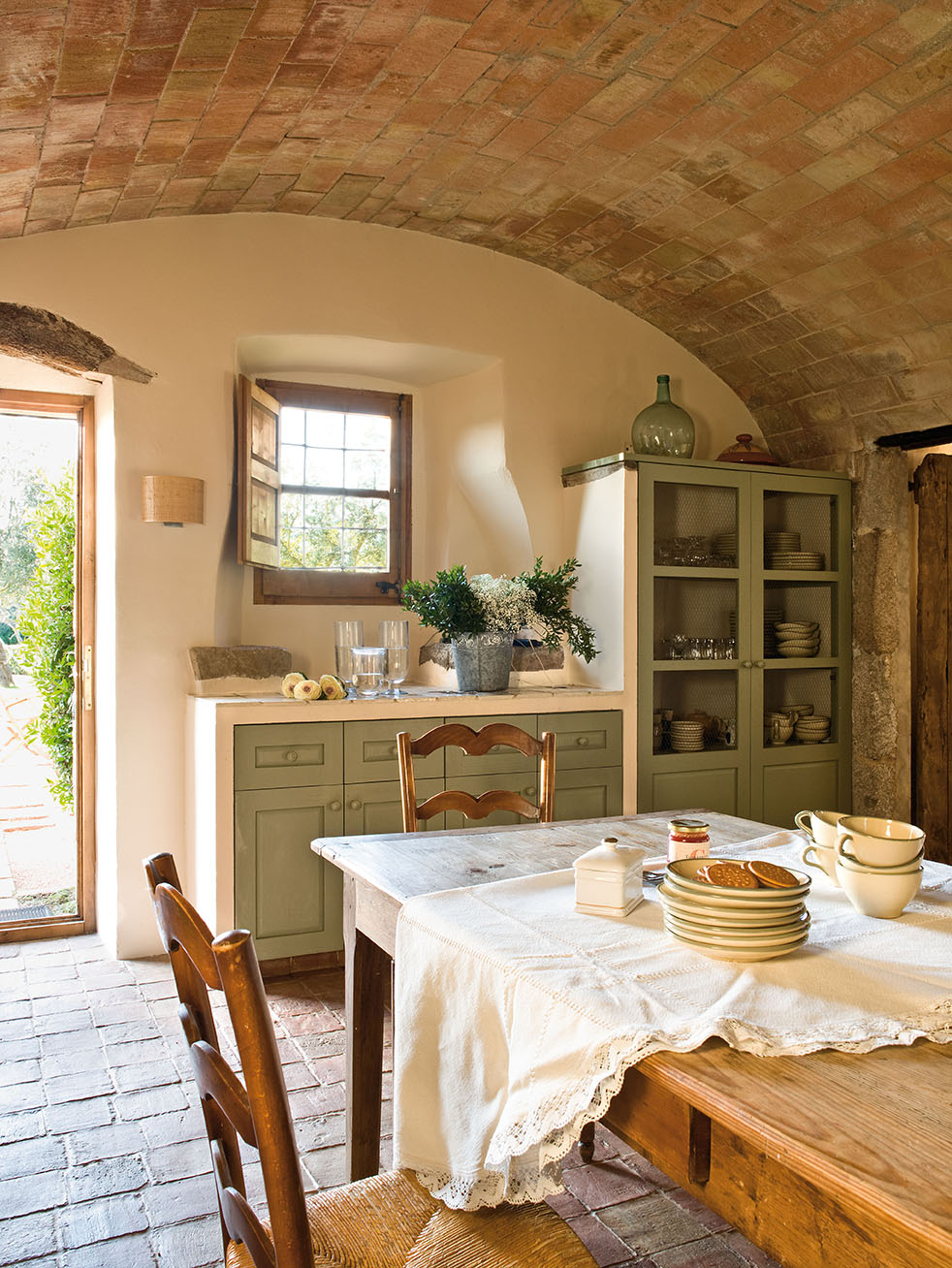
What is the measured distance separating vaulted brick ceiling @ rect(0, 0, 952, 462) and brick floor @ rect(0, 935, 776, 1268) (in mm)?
2564

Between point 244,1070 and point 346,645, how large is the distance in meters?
3.00

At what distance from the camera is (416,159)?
3619mm

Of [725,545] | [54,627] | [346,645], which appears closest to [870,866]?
[346,645]

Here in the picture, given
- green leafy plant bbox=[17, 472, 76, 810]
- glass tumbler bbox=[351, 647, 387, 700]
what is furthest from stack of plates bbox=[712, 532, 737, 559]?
green leafy plant bbox=[17, 472, 76, 810]

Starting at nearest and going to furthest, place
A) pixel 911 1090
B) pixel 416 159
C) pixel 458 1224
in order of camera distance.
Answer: pixel 911 1090 < pixel 458 1224 < pixel 416 159

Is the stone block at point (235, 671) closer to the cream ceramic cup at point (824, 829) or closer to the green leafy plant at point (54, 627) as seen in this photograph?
the green leafy plant at point (54, 627)

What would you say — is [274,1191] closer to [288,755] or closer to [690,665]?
[288,755]

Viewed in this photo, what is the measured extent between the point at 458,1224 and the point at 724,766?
3.28 meters

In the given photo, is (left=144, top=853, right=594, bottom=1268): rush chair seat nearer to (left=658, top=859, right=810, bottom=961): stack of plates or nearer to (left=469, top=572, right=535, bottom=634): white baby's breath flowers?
(left=658, top=859, right=810, bottom=961): stack of plates

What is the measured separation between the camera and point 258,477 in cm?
412

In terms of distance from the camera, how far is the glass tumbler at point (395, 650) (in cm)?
392

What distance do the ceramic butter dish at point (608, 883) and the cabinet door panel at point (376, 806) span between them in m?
2.15

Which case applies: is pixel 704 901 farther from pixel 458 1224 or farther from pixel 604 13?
pixel 604 13

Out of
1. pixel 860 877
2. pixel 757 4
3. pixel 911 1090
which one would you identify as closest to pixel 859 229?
pixel 757 4
